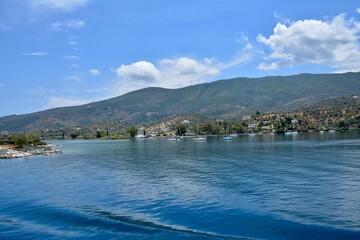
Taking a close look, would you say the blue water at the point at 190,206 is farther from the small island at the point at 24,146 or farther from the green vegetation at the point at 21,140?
the green vegetation at the point at 21,140

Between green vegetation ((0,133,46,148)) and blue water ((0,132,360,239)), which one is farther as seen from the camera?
green vegetation ((0,133,46,148))

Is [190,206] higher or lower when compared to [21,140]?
lower

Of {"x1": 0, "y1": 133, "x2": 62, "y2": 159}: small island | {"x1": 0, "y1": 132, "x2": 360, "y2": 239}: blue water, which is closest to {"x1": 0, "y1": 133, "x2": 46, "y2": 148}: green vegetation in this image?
{"x1": 0, "y1": 133, "x2": 62, "y2": 159}: small island

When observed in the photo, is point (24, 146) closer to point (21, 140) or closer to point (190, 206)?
point (21, 140)

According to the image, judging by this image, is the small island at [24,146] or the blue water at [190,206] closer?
the blue water at [190,206]

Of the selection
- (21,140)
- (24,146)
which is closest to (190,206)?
(21,140)

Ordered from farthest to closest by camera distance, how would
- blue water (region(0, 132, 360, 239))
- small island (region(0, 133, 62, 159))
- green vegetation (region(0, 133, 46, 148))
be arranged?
green vegetation (region(0, 133, 46, 148)) < small island (region(0, 133, 62, 159)) < blue water (region(0, 132, 360, 239))

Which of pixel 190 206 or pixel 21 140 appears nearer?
pixel 190 206

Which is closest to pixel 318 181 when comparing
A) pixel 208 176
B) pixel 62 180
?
pixel 208 176

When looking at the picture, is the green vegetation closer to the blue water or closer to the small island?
the small island

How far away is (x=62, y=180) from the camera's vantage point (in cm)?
5894

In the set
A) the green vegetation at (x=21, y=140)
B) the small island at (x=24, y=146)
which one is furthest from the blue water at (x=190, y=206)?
the green vegetation at (x=21, y=140)

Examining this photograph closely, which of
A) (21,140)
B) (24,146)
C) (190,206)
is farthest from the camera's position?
(24,146)

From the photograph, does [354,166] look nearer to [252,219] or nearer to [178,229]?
[252,219]
